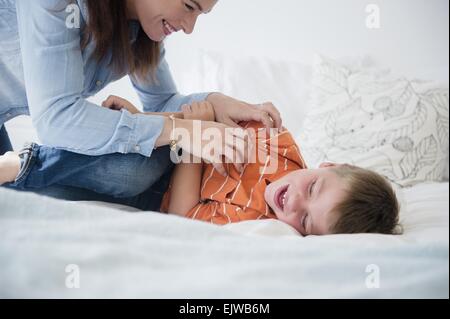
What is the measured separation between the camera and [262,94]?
1147 mm

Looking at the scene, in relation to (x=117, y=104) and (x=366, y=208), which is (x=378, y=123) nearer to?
(x=366, y=208)

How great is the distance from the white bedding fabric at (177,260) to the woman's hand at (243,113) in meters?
0.33

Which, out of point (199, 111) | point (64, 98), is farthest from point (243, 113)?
point (64, 98)

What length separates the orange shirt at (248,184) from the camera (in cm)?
74

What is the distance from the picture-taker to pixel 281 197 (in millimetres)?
753

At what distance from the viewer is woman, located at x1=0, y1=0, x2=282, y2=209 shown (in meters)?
→ 0.65

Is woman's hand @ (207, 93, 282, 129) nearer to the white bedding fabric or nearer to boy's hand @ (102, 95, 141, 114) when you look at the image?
boy's hand @ (102, 95, 141, 114)

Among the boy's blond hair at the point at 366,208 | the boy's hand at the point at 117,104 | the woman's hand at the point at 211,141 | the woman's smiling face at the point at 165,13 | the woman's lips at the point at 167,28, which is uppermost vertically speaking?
the woman's smiling face at the point at 165,13

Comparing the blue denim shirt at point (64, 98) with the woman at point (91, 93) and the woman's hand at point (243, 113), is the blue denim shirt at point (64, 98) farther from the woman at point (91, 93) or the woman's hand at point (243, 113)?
the woman's hand at point (243, 113)

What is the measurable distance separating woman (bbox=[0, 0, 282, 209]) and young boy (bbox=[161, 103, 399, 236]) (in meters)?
0.05

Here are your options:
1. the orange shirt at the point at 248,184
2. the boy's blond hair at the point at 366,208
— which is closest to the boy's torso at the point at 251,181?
the orange shirt at the point at 248,184

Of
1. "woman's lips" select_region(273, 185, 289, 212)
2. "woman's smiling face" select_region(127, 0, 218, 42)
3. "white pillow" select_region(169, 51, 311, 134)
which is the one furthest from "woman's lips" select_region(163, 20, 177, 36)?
"woman's lips" select_region(273, 185, 289, 212)
